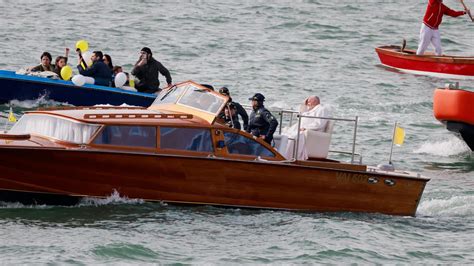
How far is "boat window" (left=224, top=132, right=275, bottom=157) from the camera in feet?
59.3

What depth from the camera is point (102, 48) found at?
3700 centimetres

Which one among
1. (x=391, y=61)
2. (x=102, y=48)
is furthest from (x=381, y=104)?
(x=102, y=48)

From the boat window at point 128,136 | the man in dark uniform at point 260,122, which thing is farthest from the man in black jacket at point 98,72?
the boat window at point 128,136

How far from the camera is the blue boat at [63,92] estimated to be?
1041 inches

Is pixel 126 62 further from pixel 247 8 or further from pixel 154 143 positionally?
pixel 154 143

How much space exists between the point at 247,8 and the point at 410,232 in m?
28.2

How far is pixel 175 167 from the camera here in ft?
58.3

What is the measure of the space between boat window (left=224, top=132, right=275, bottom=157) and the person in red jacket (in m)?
17.4

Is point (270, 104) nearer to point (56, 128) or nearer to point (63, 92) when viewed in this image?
point (63, 92)

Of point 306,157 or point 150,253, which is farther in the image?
point 306,157

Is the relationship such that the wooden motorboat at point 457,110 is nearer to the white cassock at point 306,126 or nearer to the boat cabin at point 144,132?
the white cassock at point 306,126

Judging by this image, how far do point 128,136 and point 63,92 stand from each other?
9.42m

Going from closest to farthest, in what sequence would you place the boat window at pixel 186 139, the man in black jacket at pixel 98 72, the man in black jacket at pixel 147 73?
the boat window at pixel 186 139 → the man in black jacket at pixel 147 73 → the man in black jacket at pixel 98 72

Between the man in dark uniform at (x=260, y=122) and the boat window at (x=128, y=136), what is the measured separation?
1944 mm
